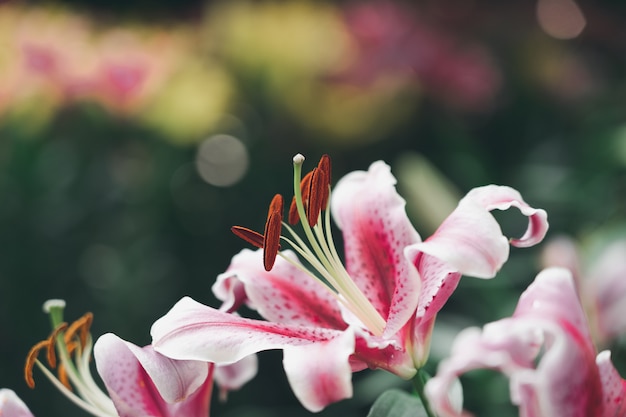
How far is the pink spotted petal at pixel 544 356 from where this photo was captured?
0.29 meters

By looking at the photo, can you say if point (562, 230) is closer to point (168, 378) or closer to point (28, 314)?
point (28, 314)

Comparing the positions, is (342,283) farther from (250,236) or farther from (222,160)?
(222,160)

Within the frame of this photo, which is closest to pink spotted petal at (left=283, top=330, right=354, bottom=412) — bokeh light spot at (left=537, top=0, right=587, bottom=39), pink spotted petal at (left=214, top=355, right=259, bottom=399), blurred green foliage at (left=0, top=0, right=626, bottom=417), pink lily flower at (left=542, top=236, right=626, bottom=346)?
pink spotted petal at (left=214, top=355, right=259, bottom=399)

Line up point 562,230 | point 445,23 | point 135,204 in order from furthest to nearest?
1. point 445,23
2. point 135,204
3. point 562,230

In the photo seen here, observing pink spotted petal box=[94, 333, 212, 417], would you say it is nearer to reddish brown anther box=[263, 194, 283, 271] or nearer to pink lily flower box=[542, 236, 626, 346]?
reddish brown anther box=[263, 194, 283, 271]

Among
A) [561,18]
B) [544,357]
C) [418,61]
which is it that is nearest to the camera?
[544,357]

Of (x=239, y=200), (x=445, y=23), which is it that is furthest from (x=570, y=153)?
(x=239, y=200)

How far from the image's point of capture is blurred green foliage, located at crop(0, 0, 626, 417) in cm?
106

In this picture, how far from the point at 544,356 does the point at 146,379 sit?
0.17m

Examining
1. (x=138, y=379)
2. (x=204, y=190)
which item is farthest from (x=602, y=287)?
(x=204, y=190)

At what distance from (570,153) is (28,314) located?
2.57ft

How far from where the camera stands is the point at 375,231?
16.3 inches

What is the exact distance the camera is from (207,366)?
0.35 meters

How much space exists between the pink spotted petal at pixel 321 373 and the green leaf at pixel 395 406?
0.17ft
